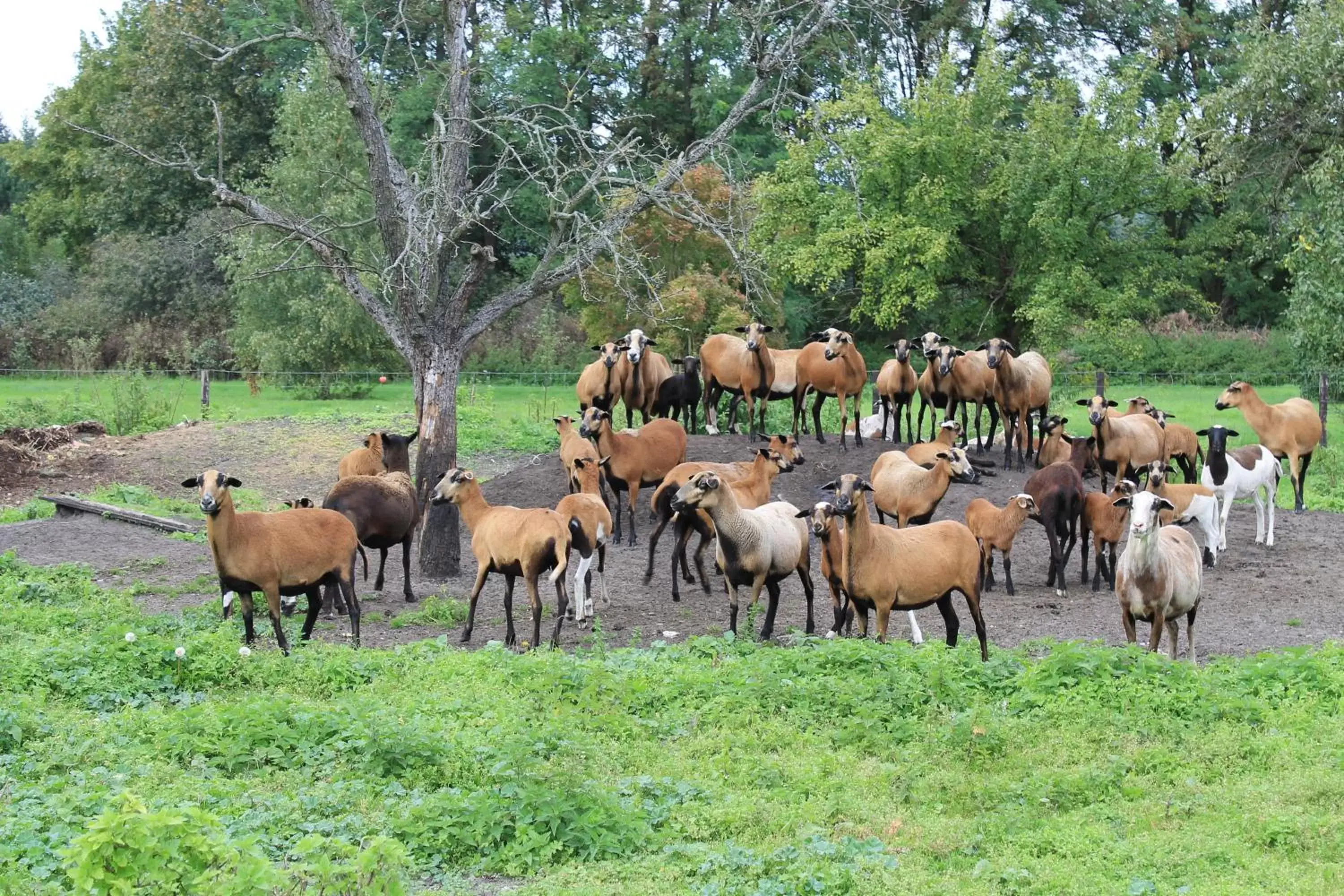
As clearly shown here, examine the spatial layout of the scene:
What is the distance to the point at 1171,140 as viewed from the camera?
1421 inches

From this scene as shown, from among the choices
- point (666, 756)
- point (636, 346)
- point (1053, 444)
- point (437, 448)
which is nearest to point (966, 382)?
point (1053, 444)

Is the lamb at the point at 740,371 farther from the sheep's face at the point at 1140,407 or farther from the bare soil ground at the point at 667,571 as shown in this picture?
the sheep's face at the point at 1140,407

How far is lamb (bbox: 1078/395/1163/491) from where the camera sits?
64.4ft

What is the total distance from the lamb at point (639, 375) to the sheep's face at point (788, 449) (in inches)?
150

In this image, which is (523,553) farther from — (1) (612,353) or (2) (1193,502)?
(1) (612,353)

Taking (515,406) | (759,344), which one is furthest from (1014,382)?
(515,406)

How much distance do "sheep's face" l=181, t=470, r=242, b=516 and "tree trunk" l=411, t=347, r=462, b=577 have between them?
3.84m

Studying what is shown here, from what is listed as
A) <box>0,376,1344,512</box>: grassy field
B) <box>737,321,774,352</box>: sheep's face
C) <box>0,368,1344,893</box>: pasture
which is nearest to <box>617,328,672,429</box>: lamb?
<box>737,321,774,352</box>: sheep's face

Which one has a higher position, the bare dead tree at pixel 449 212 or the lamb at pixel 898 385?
the bare dead tree at pixel 449 212

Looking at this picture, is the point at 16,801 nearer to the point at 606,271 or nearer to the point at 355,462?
the point at 355,462

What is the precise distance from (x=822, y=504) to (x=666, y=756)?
3737mm

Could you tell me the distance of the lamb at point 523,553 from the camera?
1336 cm

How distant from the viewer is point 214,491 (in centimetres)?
1246

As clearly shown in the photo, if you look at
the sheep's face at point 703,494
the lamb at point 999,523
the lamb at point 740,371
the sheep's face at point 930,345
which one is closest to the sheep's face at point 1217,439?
the lamb at point 999,523
